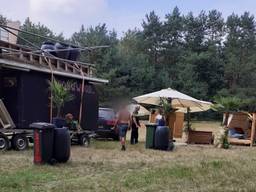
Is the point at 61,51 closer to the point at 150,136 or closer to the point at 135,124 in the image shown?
the point at 135,124

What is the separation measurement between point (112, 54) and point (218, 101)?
36.2 m

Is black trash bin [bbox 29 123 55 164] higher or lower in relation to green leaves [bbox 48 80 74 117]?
Answer: lower

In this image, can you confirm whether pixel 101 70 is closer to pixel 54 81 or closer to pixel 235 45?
pixel 235 45

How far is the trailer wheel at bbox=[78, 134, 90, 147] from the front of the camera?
17794mm

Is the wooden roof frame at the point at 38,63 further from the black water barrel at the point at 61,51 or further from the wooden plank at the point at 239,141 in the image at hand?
the wooden plank at the point at 239,141

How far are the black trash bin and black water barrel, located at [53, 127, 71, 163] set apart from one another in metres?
0.11

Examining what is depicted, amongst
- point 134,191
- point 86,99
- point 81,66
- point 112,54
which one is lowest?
point 134,191

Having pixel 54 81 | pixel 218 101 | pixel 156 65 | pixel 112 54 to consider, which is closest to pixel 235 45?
pixel 156 65

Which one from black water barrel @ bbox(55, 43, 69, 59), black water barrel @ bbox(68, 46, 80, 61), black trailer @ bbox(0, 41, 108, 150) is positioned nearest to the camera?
black trailer @ bbox(0, 41, 108, 150)

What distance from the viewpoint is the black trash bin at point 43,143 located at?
11.0 meters

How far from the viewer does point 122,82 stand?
53.1m

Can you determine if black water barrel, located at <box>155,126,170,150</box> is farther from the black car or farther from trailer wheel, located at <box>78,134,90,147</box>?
the black car

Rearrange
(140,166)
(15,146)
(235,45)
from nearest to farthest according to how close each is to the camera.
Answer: (140,166)
(15,146)
(235,45)

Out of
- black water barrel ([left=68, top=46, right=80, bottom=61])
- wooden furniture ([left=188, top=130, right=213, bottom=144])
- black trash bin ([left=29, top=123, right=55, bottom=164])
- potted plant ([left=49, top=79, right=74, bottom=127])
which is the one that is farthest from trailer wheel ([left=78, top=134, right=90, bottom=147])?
black trash bin ([left=29, top=123, right=55, bottom=164])
